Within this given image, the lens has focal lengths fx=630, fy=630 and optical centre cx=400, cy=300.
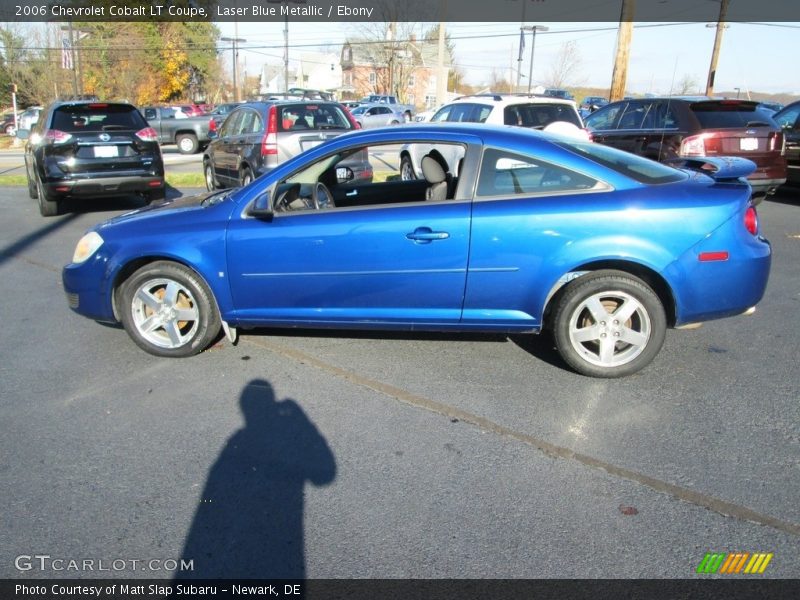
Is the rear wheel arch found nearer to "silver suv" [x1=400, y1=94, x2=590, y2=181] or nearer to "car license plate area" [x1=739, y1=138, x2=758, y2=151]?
"silver suv" [x1=400, y1=94, x2=590, y2=181]

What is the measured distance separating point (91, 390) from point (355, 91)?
78.0 metres

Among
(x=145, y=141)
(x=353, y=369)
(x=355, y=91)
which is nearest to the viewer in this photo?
(x=353, y=369)

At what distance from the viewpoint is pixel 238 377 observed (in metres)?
4.14

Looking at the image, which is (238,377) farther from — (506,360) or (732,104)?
(732,104)

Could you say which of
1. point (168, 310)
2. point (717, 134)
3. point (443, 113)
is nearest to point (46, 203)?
point (168, 310)

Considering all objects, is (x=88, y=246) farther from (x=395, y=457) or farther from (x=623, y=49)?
(x=623, y=49)

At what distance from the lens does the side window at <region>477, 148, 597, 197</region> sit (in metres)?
3.98

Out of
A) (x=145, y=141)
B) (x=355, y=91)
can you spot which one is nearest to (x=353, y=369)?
(x=145, y=141)

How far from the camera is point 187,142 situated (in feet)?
79.6

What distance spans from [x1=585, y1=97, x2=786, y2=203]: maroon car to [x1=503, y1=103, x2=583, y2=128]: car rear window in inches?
44.5

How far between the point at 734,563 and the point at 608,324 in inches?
68.9

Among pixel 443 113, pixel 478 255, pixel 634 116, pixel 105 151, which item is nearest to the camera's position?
pixel 478 255

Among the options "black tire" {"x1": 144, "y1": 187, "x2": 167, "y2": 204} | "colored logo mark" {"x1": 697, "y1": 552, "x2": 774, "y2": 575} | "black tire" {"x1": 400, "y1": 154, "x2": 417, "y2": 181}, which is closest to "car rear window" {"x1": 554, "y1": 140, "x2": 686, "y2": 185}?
"colored logo mark" {"x1": 697, "y1": 552, "x2": 774, "y2": 575}

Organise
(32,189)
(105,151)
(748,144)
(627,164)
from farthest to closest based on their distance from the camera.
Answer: (32,189) < (105,151) < (748,144) < (627,164)
